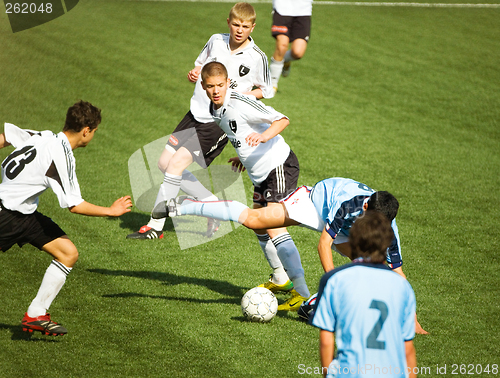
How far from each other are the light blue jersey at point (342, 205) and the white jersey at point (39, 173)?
1.94 metres

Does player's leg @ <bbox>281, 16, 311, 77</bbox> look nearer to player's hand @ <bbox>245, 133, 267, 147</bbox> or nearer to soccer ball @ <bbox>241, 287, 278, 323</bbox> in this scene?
player's hand @ <bbox>245, 133, 267, 147</bbox>

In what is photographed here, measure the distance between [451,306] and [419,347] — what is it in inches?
34.8

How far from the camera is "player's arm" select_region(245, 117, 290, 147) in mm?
4633

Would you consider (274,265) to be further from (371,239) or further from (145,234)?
(371,239)

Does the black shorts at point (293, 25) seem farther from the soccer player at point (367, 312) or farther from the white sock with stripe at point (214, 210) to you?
the soccer player at point (367, 312)

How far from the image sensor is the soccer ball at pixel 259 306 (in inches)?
185

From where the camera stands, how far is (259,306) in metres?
4.68

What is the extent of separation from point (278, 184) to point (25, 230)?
2.25 metres

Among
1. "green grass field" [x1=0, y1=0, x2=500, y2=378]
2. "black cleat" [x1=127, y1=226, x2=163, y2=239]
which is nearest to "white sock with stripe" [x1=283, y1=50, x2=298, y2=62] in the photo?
"green grass field" [x1=0, y1=0, x2=500, y2=378]

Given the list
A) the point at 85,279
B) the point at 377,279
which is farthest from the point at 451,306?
the point at 85,279

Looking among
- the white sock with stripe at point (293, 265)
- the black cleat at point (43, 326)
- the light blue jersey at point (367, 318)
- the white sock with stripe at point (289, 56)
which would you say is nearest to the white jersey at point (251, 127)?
the white sock with stripe at point (293, 265)

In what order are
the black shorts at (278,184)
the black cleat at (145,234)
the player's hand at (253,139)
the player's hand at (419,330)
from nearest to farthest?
the player's hand at (419,330) → the player's hand at (253,139) → the black shorts at (278,184) → the black cleat at (145,234)

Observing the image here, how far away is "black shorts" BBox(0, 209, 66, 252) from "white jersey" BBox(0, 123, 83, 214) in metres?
0.08

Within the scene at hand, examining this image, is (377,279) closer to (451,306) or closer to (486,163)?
(451,306)
